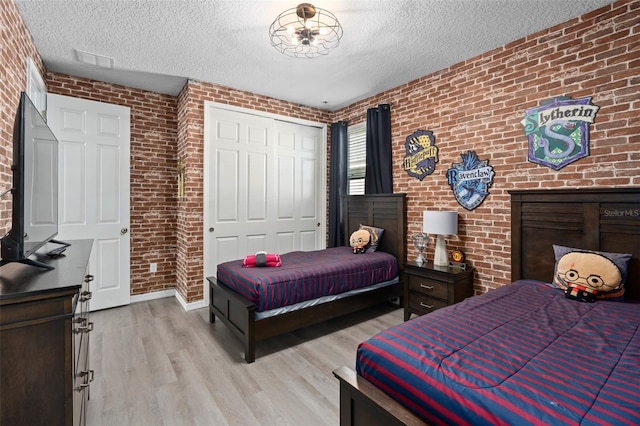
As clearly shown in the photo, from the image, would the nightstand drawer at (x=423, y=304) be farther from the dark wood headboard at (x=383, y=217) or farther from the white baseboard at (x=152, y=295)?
the white baseboard at (x=152, y=295)

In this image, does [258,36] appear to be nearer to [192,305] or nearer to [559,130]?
[559,130]

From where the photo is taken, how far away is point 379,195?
4246 millimetres

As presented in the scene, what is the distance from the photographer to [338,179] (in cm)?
500

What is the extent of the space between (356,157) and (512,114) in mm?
2362

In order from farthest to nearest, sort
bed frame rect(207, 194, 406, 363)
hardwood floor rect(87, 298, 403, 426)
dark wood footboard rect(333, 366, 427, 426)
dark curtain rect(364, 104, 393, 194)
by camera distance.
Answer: dark curtain rect(364, 104, 393, 194) → bed frame rect(207, 194, 406, 363) → hardwood floor rect(87, 298, 403, 426) → dark wood footboard rect(333, 366, 427, 426)

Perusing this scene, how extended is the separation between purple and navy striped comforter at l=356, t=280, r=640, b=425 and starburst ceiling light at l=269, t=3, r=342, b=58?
94.2 inches

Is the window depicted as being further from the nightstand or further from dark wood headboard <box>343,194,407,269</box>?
the nightstand

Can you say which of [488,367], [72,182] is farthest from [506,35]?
[72,182]

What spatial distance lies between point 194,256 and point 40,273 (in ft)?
8.59

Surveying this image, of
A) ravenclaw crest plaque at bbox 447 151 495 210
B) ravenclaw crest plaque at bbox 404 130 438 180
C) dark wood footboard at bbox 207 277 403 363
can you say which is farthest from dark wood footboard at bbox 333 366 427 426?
ravenclaw crest plaque at bbox 404 130 438 180

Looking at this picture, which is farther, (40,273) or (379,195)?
(379,195)

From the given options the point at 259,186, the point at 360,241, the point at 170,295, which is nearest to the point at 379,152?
the point at 360,241

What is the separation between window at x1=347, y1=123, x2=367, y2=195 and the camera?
4812 millimetres

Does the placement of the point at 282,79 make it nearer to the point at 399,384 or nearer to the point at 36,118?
the point at 36,118
